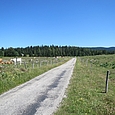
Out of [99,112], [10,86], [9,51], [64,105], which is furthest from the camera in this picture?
[9,51]

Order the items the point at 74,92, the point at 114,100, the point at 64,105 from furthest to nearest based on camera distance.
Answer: the point at 74,92 → the point at 114,100 → the point at 64,105

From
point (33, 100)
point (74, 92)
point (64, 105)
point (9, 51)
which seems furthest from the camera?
point (9, 51)

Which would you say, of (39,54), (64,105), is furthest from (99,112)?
(39,54)

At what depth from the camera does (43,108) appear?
7.88 meters

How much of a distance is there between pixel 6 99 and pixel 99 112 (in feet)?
13.7

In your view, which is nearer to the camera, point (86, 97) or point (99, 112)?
point (99, 112)

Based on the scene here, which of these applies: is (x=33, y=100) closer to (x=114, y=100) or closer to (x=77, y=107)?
(x=77, y=107)

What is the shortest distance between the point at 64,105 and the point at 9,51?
130791 millimetres

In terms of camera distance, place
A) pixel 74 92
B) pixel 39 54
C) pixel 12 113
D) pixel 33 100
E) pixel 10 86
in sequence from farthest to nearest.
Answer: pixel 39 54
pixel 10 86
pixel 74 92
pixel 33 100
pixel 12 113

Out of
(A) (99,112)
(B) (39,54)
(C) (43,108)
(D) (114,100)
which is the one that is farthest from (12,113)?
(B) (39,54)

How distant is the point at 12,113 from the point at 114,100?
5.26m

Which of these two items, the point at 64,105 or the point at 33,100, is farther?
the point at 33,100

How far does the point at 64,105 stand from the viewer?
8320 mm

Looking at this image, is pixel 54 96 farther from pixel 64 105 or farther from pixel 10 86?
pixel 10 86
